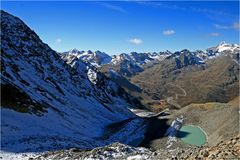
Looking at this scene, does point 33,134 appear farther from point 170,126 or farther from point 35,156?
point 170,126

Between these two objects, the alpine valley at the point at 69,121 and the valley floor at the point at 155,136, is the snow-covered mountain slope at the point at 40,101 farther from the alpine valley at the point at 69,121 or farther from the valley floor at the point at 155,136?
the valley floor at the point at 155,136

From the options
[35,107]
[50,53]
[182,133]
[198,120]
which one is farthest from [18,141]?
[50,53]

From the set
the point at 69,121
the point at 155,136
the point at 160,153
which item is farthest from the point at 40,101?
the point at 160,153

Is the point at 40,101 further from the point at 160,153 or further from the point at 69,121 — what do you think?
the point at 160,153

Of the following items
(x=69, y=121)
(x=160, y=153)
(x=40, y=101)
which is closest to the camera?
(x=160, y=153)

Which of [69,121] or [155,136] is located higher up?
[69,121]

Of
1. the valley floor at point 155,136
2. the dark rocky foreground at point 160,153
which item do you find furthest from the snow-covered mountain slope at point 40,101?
the dark rocky foreground at point 160,153
